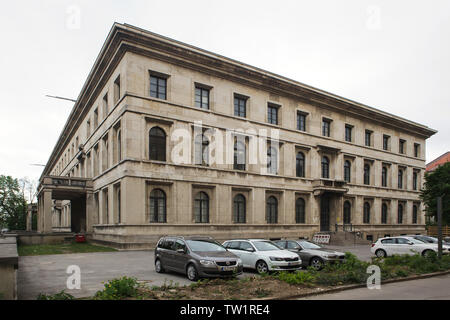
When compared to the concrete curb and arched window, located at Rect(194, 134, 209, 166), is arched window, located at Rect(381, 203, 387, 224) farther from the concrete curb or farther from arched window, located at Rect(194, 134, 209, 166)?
the concrete curb

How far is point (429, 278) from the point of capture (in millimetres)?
14891

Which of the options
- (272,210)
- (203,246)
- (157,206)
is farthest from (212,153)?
(203,246)

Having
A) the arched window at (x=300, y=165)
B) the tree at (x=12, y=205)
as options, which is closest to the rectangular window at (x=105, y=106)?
the arched window at (x=300, y=165)

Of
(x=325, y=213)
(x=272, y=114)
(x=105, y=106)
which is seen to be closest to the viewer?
(x=105, y=106)

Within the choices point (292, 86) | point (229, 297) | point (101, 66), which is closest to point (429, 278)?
point (229, 297)

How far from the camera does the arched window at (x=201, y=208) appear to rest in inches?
1180

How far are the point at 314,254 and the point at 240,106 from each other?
19.1 meters

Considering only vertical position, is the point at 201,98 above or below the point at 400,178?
above

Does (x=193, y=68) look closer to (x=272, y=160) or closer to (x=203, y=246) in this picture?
(x=272, y=160)

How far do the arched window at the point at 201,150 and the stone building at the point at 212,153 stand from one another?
0.09 meters

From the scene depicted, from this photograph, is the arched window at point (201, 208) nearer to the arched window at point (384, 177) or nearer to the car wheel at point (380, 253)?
the car wheel at point (380, 253)

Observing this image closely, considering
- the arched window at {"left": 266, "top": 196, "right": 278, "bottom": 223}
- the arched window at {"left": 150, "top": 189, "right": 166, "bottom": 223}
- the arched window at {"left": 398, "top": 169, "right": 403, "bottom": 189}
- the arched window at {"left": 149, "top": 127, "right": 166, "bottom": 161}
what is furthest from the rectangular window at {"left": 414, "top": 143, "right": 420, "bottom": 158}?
the arched window at {"left": 150, "top": 189, "right": 166, "bottom": 223}

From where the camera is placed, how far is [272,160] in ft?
116

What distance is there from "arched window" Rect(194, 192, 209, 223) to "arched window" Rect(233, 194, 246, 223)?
291 cm
